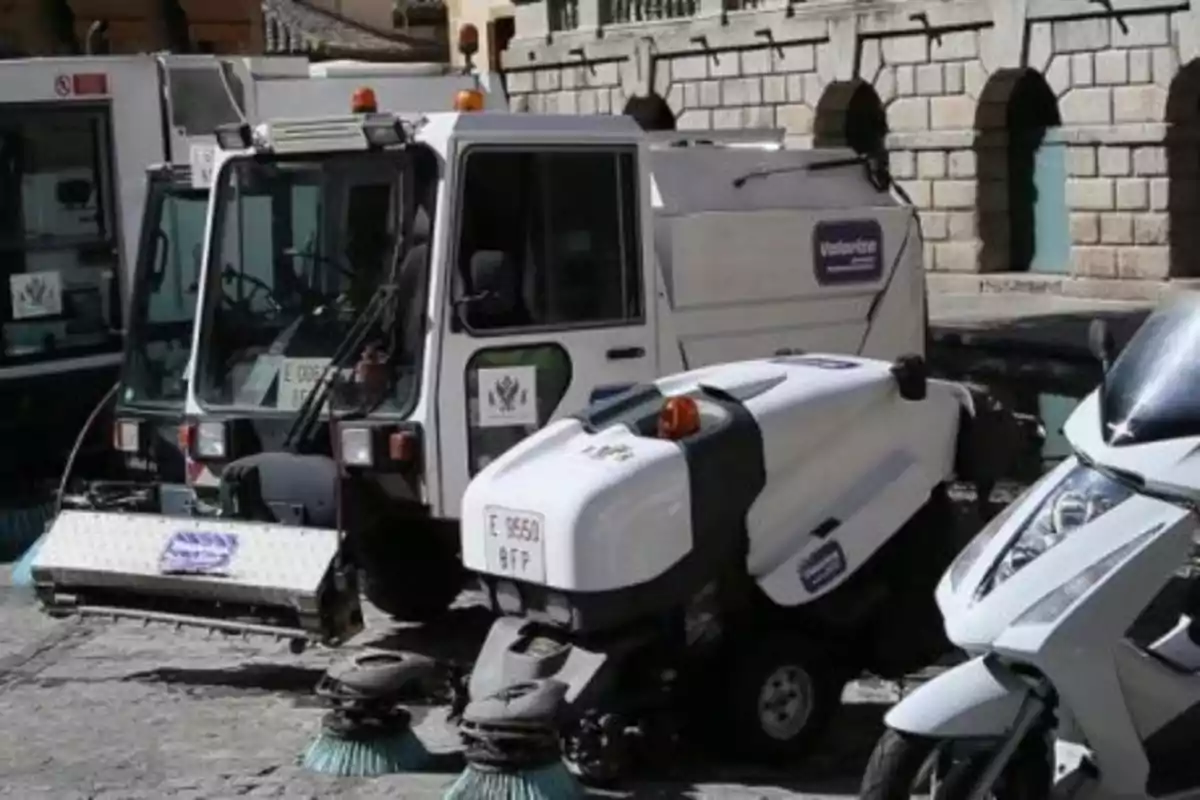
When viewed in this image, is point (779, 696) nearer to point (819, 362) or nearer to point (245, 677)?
point (819, 362)

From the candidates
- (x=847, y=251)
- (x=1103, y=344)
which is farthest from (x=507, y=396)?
(x=1103, y=344)

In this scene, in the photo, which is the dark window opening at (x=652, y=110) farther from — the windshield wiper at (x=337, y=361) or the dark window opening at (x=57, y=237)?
the windshield wiper at (x=337, y=361)

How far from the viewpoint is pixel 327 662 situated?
9.28 meters

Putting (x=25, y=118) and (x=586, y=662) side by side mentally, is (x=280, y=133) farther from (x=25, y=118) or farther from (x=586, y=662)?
(x=25, y=118)

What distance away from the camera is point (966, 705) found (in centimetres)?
523

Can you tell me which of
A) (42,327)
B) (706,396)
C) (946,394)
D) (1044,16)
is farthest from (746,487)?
(1044,16)

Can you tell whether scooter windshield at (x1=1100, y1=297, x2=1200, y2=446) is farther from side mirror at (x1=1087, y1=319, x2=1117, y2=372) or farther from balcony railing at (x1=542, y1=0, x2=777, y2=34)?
balcony railing at (x1=542, y1=0, x2=777, y2=34)

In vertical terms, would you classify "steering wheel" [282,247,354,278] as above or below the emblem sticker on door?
above

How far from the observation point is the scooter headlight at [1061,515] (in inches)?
210

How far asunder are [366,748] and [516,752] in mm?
1004

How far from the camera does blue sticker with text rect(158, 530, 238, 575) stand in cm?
831

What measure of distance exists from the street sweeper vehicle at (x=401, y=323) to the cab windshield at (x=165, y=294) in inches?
51.8

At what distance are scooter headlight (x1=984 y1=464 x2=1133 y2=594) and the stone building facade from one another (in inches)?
733

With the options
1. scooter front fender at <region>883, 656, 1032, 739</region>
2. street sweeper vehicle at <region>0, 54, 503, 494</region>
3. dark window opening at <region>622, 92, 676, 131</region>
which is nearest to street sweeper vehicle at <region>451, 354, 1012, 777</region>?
scooter front fender at <region>883, 656, 1032, 739</region>
